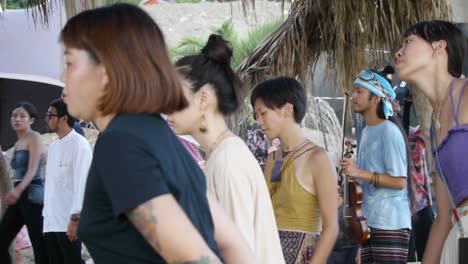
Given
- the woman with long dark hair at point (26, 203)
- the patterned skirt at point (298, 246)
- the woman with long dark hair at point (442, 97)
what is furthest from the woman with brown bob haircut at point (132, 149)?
the woman with long dark hair at point (26, 203)

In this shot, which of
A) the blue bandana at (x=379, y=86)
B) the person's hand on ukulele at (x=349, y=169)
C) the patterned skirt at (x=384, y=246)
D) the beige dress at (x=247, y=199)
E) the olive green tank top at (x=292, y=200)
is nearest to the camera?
the beige dress at (x=247, y=199)

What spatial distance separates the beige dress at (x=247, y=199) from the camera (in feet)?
10.1

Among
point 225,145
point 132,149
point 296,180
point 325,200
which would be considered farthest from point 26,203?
point 132,149

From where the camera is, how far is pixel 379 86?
250 inches

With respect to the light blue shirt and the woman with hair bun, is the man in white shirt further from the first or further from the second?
the woman with hair bun

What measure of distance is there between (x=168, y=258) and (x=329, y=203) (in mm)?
2502

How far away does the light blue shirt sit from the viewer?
595 cm

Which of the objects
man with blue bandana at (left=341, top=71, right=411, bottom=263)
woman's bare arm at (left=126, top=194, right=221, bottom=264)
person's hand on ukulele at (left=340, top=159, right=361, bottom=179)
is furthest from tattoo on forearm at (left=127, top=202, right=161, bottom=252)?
person's hand on ukulele at (left=340, top=159, right=361, bottom=179)

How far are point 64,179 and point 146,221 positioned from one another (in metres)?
6.21

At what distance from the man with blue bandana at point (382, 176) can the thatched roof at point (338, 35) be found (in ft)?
3.66

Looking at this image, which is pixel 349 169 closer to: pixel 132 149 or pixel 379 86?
pixel 379 86

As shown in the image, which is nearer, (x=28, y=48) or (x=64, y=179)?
(x=64, y=179)

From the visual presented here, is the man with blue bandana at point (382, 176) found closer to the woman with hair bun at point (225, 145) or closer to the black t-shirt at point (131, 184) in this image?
the woman with hair bun at point (225, 145)

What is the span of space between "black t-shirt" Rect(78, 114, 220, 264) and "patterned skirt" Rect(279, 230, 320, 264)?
2392mm
